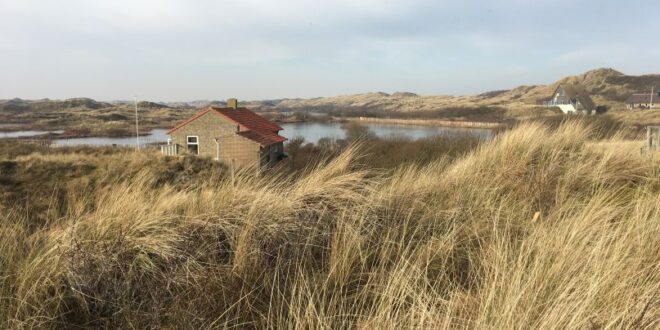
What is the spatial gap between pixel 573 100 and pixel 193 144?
78.2 m

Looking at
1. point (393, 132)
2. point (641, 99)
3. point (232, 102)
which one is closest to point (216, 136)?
point (232, 102)

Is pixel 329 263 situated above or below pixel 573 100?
below

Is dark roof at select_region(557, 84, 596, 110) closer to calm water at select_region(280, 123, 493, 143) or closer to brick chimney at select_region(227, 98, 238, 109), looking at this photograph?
calm water at select_region(280, 123, 493, 143)

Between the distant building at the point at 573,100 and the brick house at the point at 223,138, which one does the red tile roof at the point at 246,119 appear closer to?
the brick house at the point at 223,138

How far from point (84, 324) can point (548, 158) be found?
5220 millimetres

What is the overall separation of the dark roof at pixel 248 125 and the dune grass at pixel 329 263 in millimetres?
31547

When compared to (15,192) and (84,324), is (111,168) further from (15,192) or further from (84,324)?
(84,324)

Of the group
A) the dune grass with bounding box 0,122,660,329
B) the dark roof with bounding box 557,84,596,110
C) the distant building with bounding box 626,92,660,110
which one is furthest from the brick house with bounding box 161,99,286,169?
the distant building with bounding box 626,92,660,110

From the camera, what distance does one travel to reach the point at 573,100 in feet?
284

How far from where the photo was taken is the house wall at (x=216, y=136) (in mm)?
35312

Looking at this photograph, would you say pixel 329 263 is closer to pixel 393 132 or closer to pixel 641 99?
pixel 393 132

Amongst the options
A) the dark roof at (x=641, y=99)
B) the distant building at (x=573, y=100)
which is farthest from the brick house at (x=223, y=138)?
the dark roof at (x=641, y=99)

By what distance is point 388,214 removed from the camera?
3225 mm

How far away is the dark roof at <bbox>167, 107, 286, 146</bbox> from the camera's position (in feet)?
117
